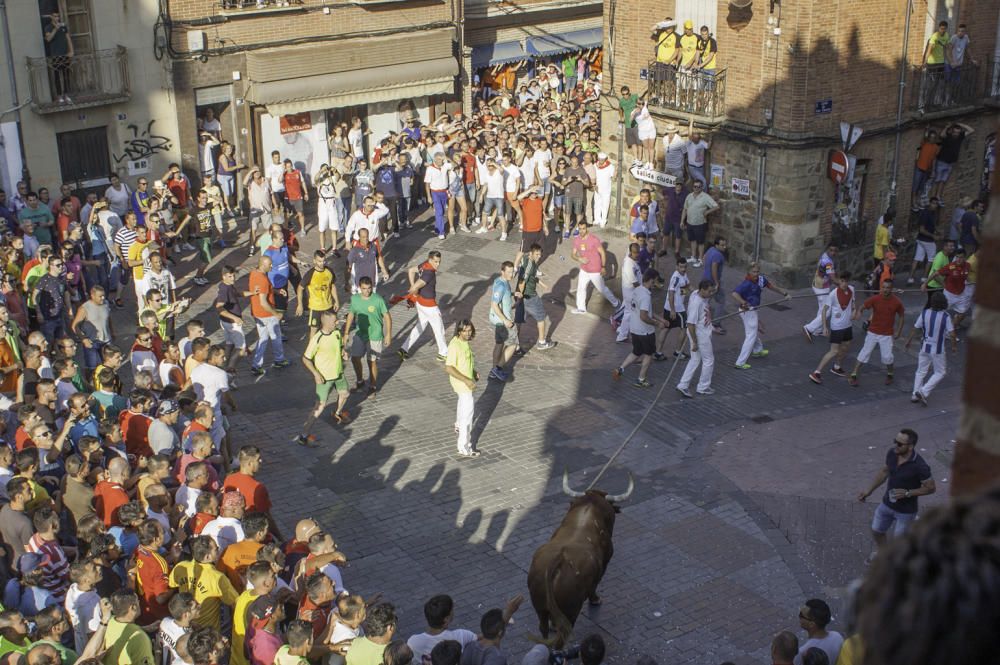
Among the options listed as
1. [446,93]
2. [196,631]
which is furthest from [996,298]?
[446,93]

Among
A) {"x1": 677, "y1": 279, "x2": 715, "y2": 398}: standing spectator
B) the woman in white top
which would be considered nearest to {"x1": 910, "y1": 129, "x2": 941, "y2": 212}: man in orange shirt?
the woman in white top

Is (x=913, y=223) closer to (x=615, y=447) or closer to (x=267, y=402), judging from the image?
(x=615, y=447)

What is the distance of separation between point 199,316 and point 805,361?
31.7 feet

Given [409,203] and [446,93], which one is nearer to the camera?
[409,203]

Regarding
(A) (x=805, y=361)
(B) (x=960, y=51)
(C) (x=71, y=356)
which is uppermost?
(B) (x=960, y=51)

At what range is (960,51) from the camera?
2327cm

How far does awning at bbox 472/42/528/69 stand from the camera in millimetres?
33938

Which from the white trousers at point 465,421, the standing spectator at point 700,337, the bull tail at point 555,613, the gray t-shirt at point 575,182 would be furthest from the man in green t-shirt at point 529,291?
the bull tail at point 555,613

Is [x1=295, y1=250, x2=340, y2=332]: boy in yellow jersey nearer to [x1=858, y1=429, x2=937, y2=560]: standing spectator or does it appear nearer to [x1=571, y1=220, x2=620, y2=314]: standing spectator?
[x1=571, y1=220, x2=620, y2=314]: standing spectator

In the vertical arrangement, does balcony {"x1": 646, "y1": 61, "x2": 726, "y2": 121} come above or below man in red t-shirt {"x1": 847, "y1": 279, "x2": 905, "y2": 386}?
above

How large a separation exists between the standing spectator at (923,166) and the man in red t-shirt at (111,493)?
17.8m

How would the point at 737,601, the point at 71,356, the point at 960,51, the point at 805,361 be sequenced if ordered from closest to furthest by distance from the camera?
the point at 737,601 → the point at 71,356 → the point at 805,361 → the point at 960,51

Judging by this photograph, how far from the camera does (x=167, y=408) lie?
40.4 ft

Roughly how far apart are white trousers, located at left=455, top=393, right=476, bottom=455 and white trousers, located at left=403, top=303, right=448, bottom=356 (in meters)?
2.80
